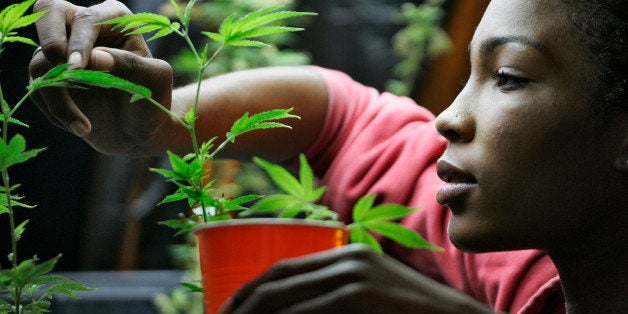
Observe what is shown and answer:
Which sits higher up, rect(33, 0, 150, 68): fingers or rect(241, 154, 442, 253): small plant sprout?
rect(33, 0, 150, 68): fingers

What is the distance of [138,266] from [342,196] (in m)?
1.28

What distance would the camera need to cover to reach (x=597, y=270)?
3.28 ft

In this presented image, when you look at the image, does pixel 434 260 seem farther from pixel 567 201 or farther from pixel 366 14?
pixel 366 14

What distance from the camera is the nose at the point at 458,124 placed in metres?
0.97

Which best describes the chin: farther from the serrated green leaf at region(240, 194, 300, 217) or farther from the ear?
the serrated green leaf at region(240, 194, 300, 217)

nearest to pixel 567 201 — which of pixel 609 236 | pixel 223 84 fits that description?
pixel 609 236

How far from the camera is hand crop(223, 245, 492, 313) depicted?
2.01 ft

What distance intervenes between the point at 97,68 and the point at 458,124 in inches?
15.9

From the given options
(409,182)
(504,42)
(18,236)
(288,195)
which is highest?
(504,42)

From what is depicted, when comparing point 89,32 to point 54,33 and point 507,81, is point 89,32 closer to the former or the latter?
point 54,33

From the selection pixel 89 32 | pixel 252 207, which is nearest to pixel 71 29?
pixel 89 32

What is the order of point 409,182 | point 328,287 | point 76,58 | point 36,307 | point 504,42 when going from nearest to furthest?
point 328,287 → point 36,307 → point 76,58 → point 504,42 → point 409,182

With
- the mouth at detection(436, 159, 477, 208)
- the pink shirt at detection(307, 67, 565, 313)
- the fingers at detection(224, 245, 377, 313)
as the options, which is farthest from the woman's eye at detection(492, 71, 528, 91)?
the fingers at detection(224, 245, 377, 313)

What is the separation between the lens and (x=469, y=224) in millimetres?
958
